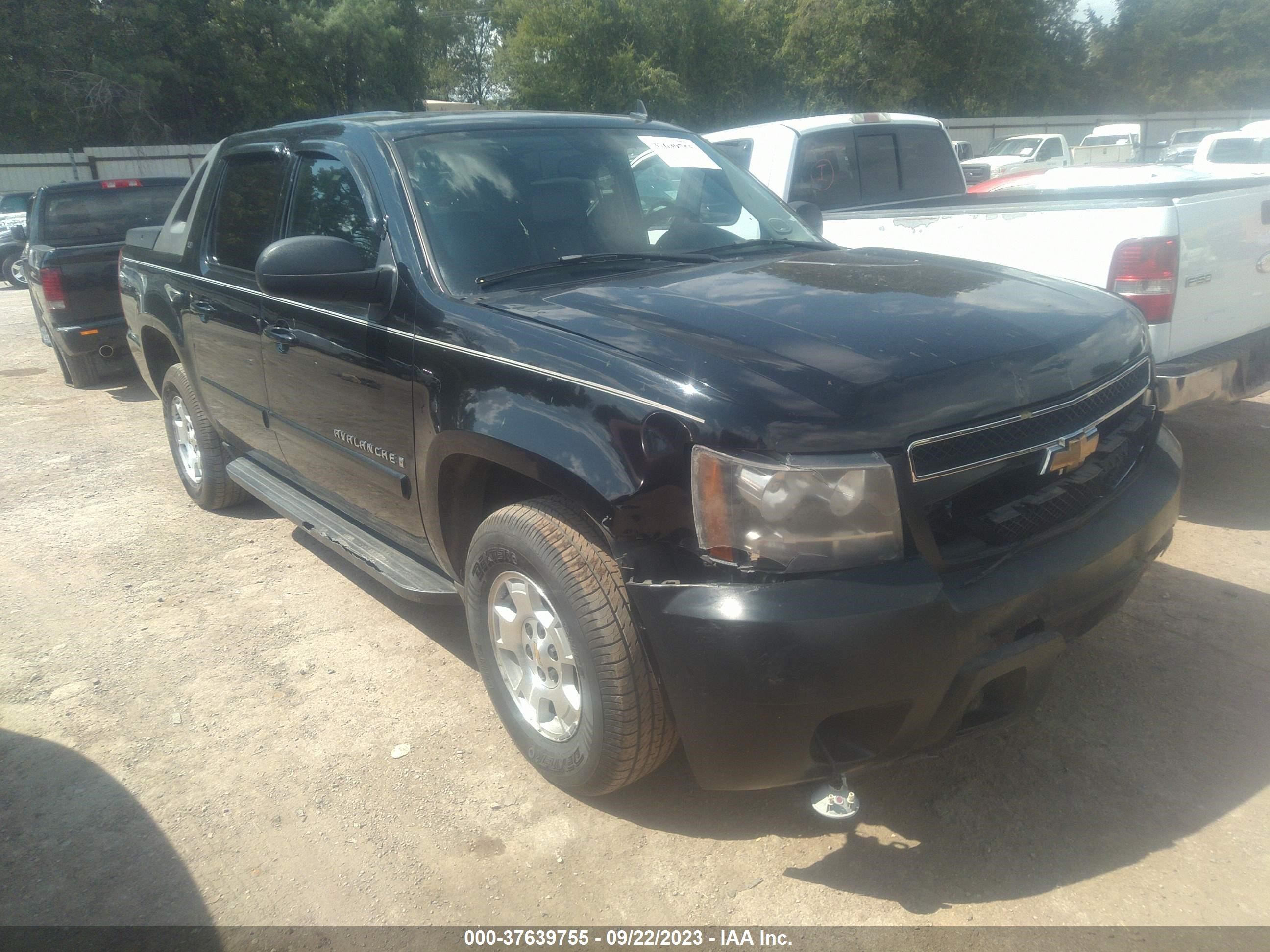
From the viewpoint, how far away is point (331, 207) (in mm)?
3529

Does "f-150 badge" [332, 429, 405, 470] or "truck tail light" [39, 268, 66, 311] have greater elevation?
"truck tail light" [39, 268, 66, 311]

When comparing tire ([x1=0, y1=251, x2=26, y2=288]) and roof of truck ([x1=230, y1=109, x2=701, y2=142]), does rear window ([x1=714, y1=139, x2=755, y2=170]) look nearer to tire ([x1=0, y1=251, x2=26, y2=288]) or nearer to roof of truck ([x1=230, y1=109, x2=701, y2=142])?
roof of truck ([x1=230, y1=109, x2=701, y2=142])

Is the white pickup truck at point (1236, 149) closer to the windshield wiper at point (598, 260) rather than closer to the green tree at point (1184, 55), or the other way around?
the windshield wiper at point (598, 260)

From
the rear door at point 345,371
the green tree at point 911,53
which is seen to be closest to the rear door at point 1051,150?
the green tree at point 911,53

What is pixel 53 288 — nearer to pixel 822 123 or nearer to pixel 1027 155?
pixel 822 123

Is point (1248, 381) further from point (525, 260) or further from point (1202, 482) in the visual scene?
point (525, 260)

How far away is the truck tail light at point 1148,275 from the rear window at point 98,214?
807 cm

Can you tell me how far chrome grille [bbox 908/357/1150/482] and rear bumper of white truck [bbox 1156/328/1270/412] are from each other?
154 cm

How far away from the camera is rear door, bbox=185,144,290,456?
403 centimetres

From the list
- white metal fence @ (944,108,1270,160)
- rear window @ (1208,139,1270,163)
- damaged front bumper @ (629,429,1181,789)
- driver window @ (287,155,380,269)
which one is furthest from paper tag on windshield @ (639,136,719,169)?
white metal fence @ (944,108,1270,160)

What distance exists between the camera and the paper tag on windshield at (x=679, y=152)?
12.6 ft

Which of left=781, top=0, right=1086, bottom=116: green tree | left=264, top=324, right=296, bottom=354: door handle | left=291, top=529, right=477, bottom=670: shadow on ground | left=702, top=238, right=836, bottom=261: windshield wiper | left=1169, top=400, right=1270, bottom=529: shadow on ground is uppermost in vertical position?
left=781, top=0, right=1086, bottom=116: green tree

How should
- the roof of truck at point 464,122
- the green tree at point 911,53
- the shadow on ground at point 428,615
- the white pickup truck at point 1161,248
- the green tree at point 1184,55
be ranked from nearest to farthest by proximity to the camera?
the roof of truck at point 464,122, the shadow on ground at point 428,615, the white pickup truck at point 1161,248, the green tree at point 911,53, the green tree at point 1184,55

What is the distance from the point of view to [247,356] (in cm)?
414
